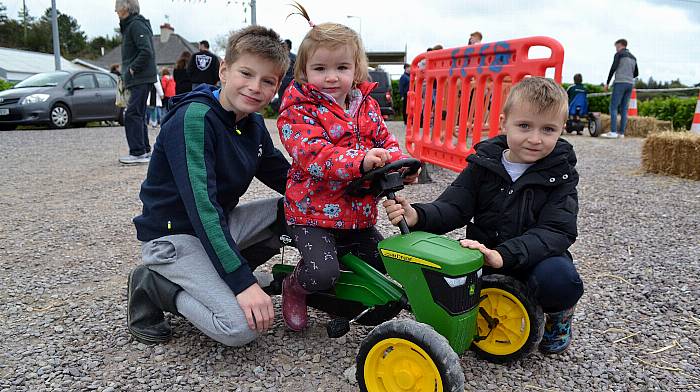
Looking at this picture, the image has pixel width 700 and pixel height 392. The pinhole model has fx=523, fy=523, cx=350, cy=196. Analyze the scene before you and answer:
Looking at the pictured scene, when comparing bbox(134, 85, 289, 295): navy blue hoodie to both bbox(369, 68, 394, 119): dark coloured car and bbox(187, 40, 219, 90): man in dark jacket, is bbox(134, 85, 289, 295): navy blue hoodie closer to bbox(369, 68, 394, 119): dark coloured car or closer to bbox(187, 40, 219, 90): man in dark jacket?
bbox(187, 40, 219, 90): man in dark jacket

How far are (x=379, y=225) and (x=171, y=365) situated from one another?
2207 millimetres

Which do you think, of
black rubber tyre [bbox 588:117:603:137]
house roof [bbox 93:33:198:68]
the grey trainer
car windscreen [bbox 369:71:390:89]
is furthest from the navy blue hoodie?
house roof [bbox 93:33:198:68]

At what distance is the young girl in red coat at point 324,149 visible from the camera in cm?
209

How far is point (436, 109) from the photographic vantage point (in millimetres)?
5336

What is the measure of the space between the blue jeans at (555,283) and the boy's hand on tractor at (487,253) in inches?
7.5

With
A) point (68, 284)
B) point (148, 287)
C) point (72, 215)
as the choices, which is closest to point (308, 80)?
point (148, 287)

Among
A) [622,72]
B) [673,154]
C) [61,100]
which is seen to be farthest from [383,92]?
[673,154]

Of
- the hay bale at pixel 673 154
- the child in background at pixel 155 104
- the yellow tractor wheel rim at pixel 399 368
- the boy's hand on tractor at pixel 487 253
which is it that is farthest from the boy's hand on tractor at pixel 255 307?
the child in background at pixel 155 104

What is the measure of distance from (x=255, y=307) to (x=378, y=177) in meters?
0.69

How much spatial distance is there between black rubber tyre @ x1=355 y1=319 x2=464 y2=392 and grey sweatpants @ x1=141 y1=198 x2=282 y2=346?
53 cm

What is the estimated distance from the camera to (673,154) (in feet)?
20.6

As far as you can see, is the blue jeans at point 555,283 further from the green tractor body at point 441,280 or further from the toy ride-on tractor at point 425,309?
the green tractor body at point 441,280

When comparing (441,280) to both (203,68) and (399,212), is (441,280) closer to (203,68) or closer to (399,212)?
(399,212)

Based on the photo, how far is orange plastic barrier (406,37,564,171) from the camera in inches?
162
